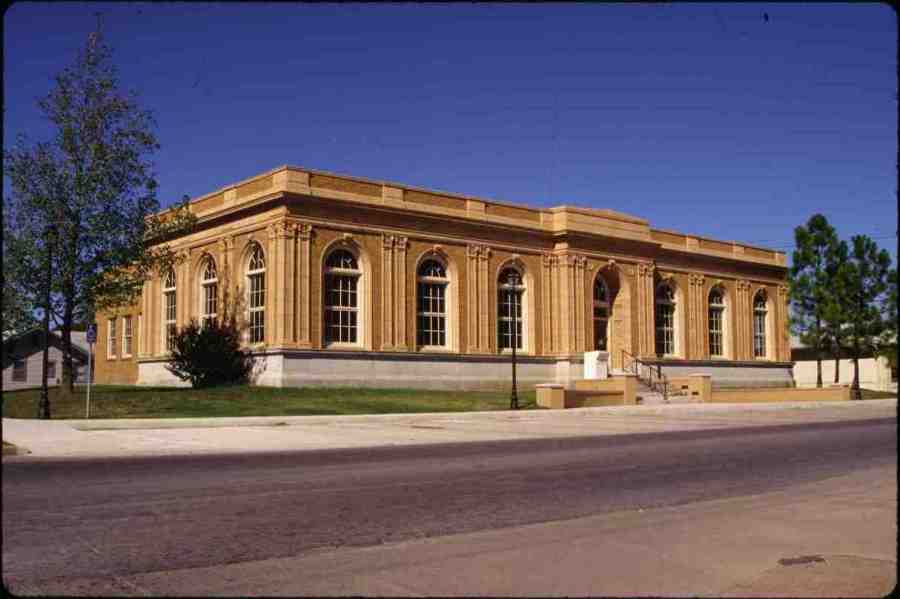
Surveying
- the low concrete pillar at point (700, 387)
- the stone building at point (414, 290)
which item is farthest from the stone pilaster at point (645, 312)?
the low concrete pillar at point (700, 387)

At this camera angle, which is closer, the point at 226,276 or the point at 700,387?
the point at 226,276

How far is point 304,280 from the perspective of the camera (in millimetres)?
38156

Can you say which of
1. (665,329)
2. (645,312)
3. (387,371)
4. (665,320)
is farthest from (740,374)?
(387,371)

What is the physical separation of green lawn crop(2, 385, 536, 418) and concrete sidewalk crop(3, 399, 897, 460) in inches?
96.2

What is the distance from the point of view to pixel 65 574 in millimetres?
6641

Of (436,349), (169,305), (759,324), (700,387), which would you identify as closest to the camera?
(436,349)

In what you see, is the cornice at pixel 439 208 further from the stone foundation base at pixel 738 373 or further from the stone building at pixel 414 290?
the stone foundation base at pixel 738 373

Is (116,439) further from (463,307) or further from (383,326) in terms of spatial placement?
(463,307)

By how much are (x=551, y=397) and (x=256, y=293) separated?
1358 centimetres

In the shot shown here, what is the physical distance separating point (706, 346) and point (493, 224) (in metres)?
17.6

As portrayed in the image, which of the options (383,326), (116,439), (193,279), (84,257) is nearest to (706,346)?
(383,326)

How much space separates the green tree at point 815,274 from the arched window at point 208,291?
41387mm

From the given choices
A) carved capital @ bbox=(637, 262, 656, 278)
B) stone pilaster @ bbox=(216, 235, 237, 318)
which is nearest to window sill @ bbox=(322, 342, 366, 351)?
stone pilaster @ bbox=(216, 235, 237, 318)

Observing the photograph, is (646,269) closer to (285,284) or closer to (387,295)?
(387,295)
